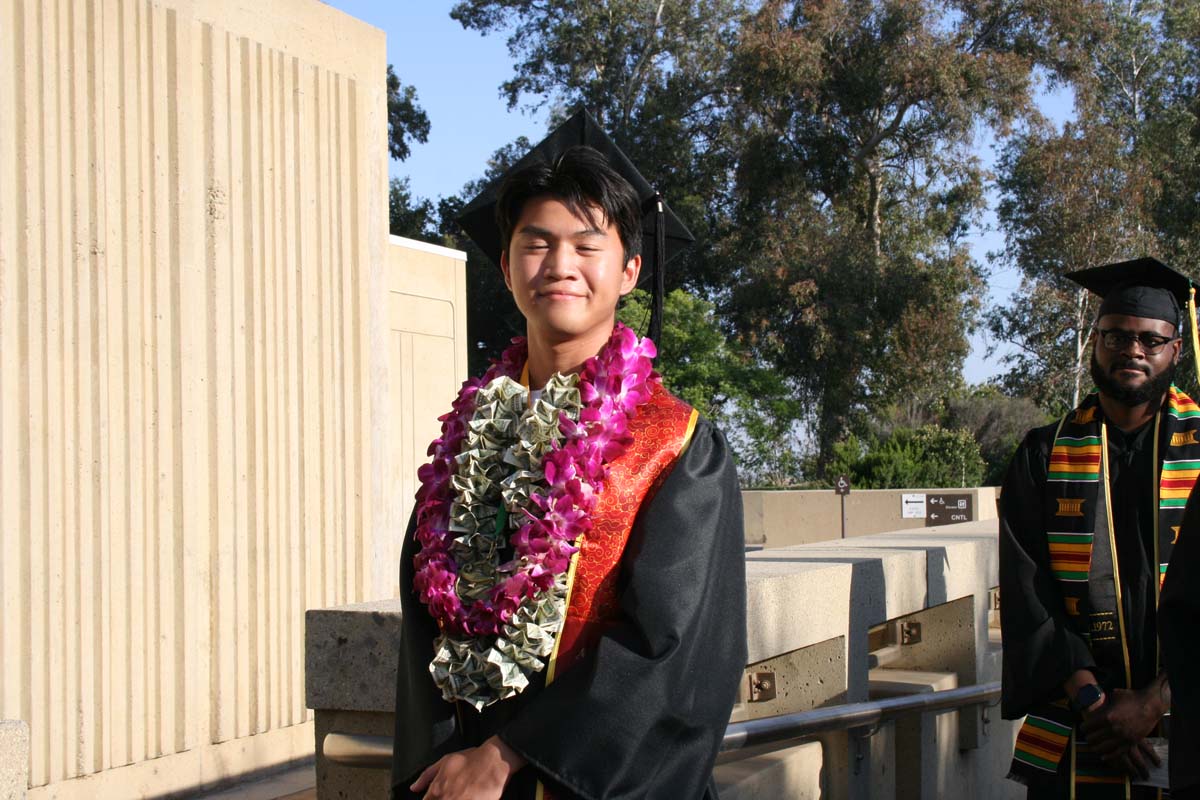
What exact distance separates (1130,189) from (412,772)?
105ft

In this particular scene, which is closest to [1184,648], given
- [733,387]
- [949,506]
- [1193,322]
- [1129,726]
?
[1129,726]

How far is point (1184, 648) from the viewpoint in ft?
8.55

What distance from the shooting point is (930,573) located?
547cm

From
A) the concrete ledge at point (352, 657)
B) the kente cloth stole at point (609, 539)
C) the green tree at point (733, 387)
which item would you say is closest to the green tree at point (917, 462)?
the green tree at point (733, 387)

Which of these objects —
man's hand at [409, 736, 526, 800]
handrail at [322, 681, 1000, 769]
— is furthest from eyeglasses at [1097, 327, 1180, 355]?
man's hand at [409, 736, 526, 800]

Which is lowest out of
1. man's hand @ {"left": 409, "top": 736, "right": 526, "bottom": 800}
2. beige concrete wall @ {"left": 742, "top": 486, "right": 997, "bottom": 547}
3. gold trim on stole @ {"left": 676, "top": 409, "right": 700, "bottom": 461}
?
beige concrete wall @ {"left": 742, "top": 486, "right": 997, "bottom": 547}

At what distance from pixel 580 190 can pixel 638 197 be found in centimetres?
19

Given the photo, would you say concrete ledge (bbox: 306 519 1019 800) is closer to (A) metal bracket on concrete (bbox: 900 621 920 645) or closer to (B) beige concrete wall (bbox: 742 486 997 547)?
(A) metal bracket on concrete (bbox: 900 621 920 645)

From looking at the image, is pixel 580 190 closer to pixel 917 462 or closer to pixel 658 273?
pixel 658 273

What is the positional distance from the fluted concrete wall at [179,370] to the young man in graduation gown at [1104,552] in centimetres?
417

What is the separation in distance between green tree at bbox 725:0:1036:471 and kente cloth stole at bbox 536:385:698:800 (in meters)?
30.0

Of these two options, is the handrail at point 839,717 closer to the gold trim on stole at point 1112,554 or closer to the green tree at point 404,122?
Answer: the gold trim on stole at point 1112,554

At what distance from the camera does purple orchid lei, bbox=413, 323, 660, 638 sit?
233cm

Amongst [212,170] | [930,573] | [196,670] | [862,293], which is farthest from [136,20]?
[862,293]
